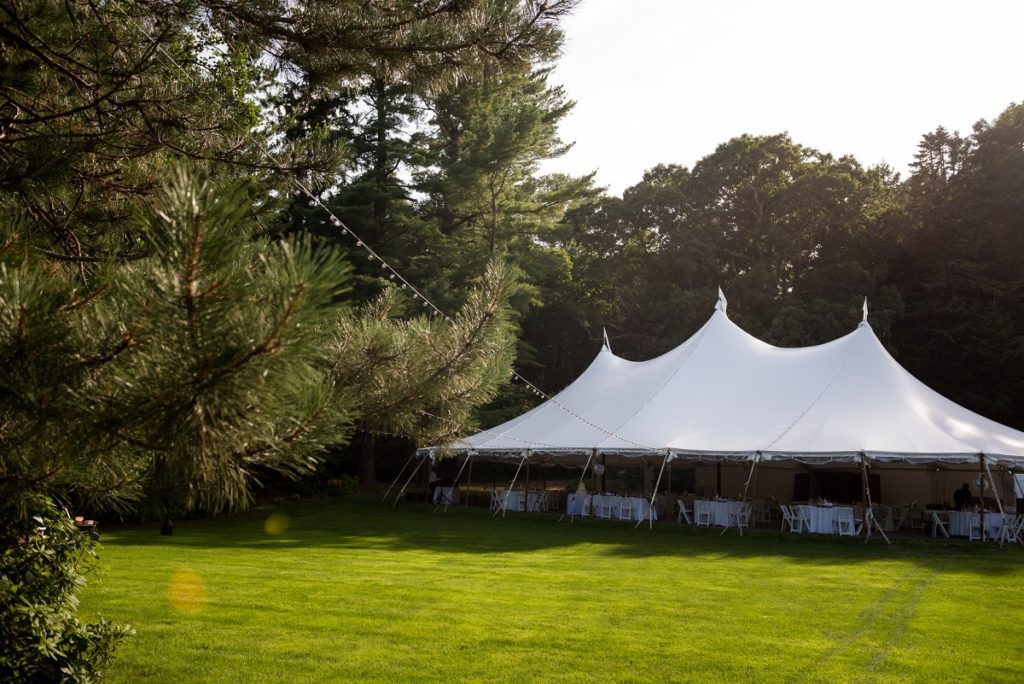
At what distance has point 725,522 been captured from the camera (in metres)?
14.9

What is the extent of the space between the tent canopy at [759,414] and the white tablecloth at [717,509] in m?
1.26

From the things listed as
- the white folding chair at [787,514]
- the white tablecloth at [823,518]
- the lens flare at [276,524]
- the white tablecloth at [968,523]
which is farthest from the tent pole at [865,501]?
the lens flare at [276,524]

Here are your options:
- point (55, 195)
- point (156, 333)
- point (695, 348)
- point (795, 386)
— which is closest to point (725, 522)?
point (795, 386)

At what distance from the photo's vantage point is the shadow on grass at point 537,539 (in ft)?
38.6

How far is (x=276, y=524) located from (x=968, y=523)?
39.2 feet

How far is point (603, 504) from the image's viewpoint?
16453 mm

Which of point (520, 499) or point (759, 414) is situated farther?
point (520, 499)

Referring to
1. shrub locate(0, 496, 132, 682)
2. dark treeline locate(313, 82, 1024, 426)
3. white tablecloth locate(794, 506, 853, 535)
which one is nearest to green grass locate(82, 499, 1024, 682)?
shrub locate(0, 496, 132, 682)

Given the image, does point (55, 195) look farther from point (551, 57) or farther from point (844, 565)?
point (844, 565)

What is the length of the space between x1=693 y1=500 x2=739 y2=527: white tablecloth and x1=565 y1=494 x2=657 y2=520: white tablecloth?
86 cm

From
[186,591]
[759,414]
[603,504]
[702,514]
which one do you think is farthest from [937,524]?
[186,591]

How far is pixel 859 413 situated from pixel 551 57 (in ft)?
37.3

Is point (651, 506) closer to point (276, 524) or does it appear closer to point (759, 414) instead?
point (759, 414)

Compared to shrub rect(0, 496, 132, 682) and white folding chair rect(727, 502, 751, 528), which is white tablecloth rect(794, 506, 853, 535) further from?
shrub rect(0, 496, 132, 682)
